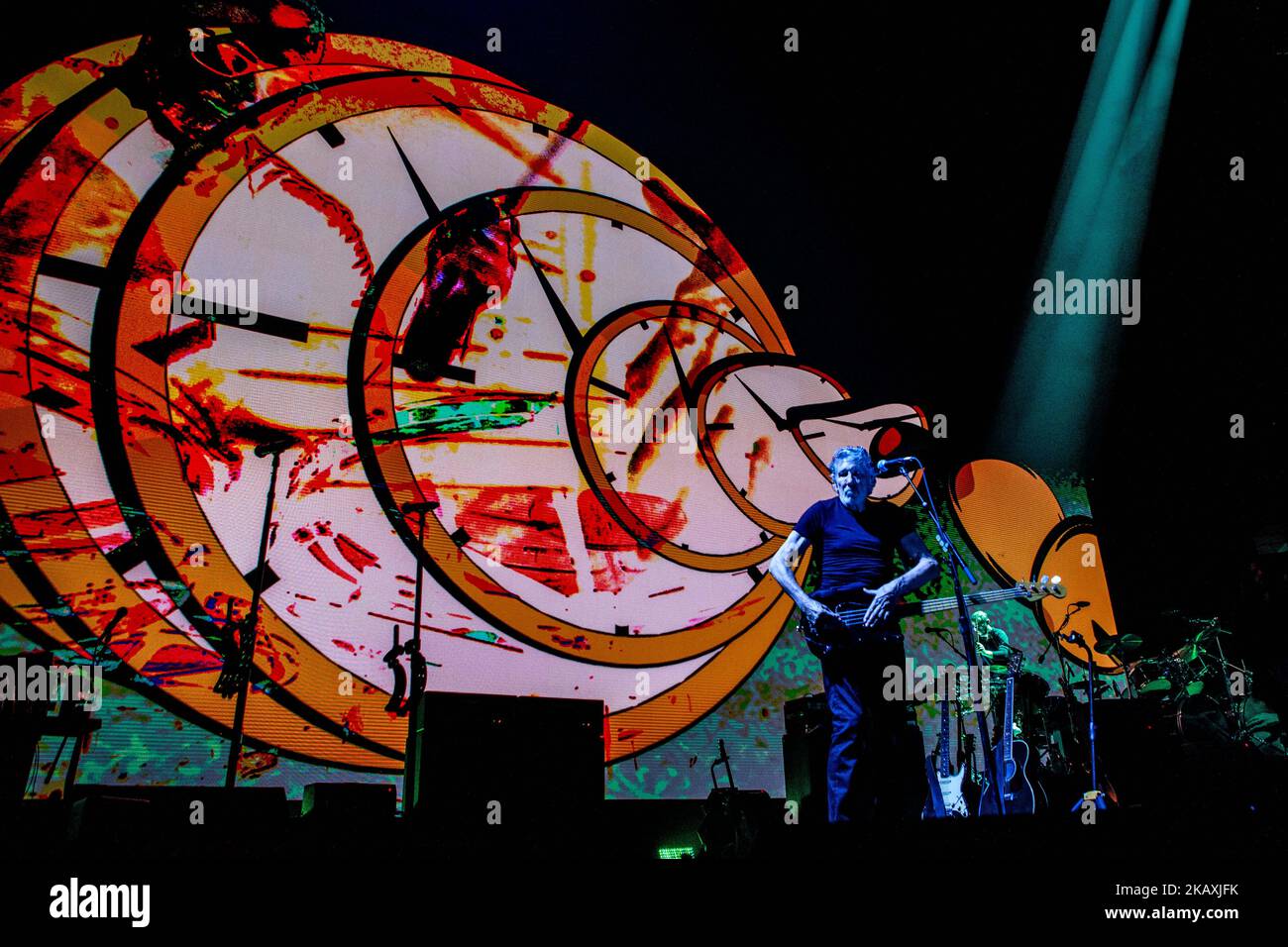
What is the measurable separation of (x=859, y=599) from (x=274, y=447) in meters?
2.60

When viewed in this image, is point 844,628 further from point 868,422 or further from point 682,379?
point 868,422

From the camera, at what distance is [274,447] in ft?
12.5

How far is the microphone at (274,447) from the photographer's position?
12.4ft

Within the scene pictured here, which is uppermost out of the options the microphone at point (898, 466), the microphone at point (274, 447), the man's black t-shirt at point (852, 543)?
the microphone at point (274, 447)

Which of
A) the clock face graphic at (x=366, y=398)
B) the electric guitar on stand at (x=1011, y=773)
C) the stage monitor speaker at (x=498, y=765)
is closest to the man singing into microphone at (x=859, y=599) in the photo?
the stage monitor speaker at (x=498, y=765)

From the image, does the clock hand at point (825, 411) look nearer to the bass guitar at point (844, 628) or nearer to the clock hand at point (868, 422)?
the clock hand at point (868, 422)

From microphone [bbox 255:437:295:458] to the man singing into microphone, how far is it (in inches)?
88.5

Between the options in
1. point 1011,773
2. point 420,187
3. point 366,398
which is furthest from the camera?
point 420,187

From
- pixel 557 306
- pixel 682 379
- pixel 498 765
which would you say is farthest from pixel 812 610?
pixel 557 306

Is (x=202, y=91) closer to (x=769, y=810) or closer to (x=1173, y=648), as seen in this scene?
(x=769, y=810)

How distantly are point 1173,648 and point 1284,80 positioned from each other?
12.6 feet

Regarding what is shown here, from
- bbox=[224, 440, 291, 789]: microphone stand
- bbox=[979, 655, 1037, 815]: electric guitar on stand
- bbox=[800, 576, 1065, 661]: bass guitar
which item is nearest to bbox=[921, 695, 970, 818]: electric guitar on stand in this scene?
bbox=[979, 655, 1037, 815]: electric guitar on stand

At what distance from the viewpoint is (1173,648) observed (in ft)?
18.6
